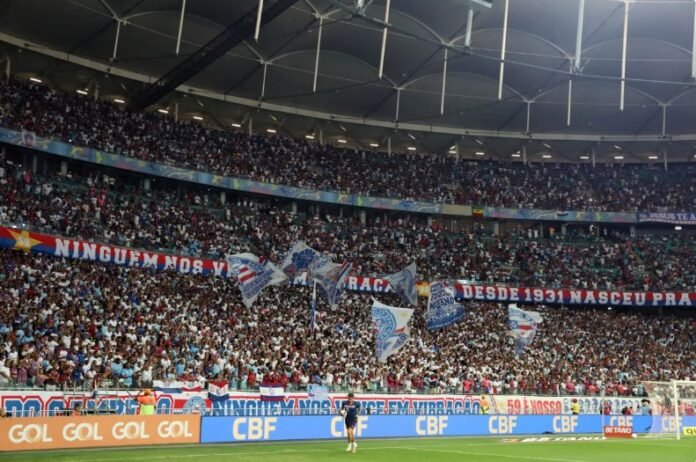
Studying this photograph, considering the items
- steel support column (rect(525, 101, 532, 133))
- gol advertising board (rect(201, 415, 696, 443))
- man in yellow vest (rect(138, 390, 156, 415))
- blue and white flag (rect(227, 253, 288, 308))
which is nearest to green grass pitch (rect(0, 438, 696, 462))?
gol advertising board (rect(201, 415, 696, 443))

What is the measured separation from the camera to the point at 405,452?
23.2 meters

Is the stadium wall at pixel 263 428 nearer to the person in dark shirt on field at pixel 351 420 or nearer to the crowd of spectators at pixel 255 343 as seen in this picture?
the person in dark shirt on field at pixel 351 420

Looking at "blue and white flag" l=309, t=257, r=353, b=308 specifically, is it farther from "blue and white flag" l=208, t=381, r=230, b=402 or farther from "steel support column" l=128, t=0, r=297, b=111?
"steel support column" l=128, t=0, r=297, b=111

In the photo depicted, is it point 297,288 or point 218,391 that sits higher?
point 297,288

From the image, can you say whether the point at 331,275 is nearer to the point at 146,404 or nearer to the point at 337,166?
the point at 146,404

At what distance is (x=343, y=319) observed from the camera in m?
43.6

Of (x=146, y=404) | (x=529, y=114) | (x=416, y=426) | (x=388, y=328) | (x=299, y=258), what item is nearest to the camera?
(x=146, y=404)

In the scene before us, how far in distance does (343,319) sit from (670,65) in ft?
87.7

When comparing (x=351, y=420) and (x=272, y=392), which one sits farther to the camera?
(x=272, y=392)

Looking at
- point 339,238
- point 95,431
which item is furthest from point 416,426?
point 339,238

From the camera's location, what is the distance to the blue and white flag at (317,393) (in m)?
32.8

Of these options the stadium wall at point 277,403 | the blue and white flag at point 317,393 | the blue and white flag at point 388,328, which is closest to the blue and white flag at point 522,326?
the stadium wall at point 277,403

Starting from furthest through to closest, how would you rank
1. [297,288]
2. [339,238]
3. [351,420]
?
[339,238] → [297,288] → [351,420]

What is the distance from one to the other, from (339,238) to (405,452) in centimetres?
3217
